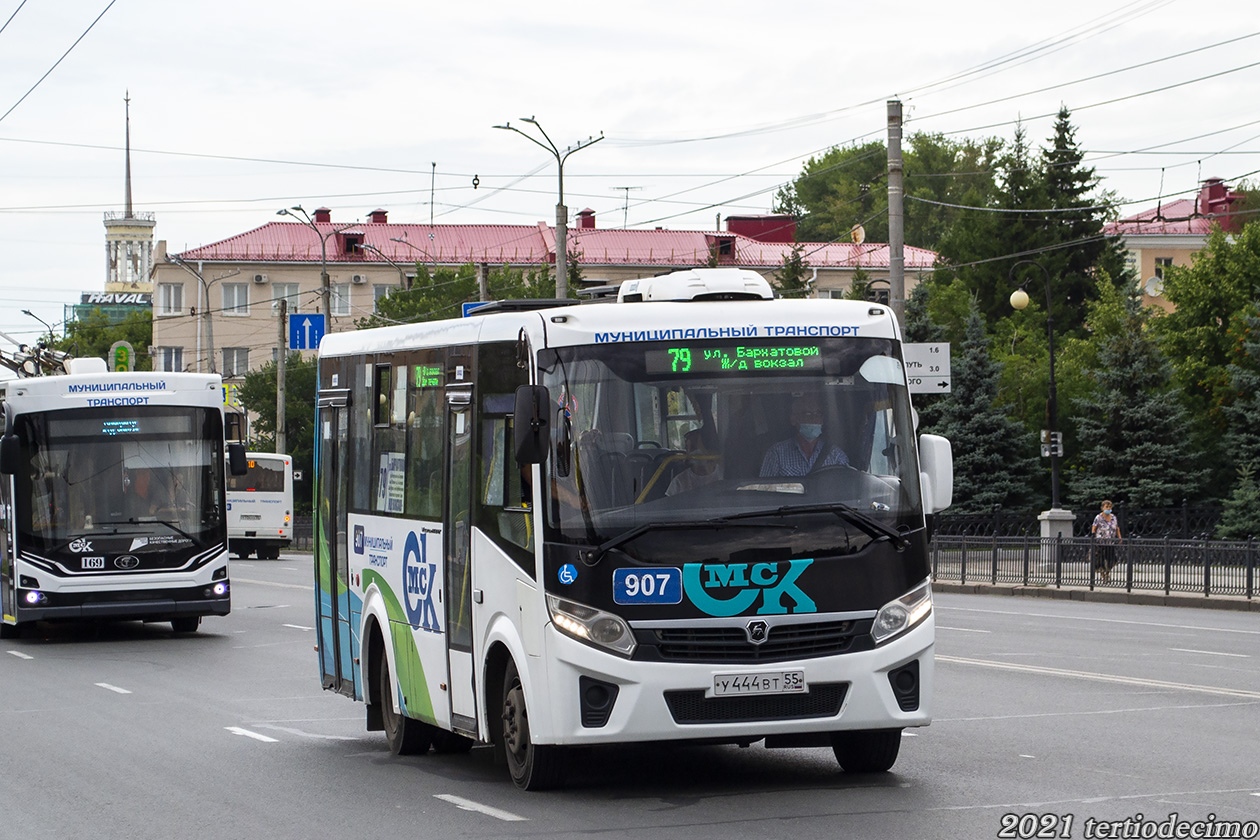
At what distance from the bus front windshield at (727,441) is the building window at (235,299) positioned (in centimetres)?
9085

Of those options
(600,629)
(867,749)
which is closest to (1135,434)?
(867,749)

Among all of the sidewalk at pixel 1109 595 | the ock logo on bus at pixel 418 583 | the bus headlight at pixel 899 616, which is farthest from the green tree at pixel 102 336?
the bus headlight at pixel 899 616

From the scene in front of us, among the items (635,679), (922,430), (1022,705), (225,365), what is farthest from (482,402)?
(225,365)

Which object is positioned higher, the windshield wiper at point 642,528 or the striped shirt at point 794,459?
the striped shirt at point 794,459

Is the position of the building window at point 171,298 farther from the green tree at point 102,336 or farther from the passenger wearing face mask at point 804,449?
the passenger wearing face mask at point 804,449

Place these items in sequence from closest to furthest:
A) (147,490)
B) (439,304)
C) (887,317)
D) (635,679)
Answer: (635,679), (887,317), (147,490), (439,304)

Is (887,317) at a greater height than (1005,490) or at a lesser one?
greater

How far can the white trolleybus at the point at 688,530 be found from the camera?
9414 mm

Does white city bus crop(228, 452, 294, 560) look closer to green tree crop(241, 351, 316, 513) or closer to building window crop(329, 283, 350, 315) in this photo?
green tree crop(241, 351, 316, 513)

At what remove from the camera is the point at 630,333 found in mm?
9922

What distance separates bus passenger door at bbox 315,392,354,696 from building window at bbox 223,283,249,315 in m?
86.8

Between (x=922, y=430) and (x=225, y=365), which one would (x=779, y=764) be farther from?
(x=225, y=365)

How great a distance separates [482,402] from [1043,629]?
14716 millimetres

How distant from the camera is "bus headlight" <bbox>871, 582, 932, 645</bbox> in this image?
9.68 metres
